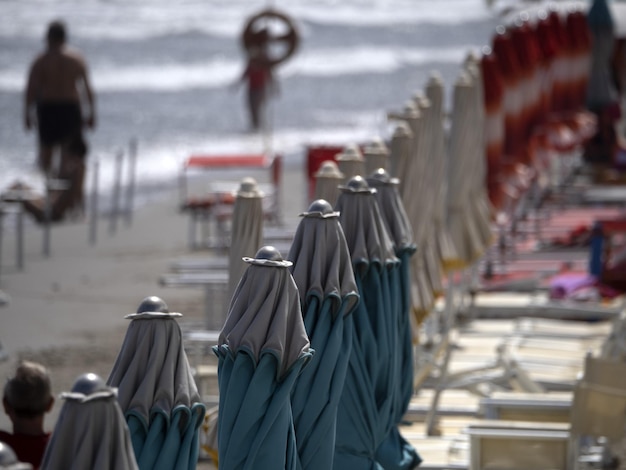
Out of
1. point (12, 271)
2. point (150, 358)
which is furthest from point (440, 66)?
point (150, 358)

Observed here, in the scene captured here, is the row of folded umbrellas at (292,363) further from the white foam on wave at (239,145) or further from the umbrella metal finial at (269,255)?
the white foam on wave at (239,145)

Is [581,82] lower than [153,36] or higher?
lower

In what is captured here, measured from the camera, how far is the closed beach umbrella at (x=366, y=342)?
193 inches

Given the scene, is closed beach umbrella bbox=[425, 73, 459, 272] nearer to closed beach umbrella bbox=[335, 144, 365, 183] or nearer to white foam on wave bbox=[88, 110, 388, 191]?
closed beach umbrella bbox=[335, 144, 365, 183]

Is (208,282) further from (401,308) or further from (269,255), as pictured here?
(269,255)

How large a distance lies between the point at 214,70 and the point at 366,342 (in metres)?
37.4

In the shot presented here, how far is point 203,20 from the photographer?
2200 inches

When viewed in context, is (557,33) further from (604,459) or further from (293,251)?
(293,251)

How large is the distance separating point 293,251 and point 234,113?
2543cm

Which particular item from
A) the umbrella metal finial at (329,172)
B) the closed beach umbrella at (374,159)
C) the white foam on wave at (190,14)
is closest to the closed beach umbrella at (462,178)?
the closed beach umbrella at (374,159)

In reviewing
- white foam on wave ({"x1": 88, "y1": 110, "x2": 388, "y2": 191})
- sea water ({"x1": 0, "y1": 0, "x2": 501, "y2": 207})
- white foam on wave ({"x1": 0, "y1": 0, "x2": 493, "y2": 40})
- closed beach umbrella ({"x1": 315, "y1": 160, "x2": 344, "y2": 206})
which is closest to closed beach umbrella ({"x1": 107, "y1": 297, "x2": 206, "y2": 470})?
closed beach umbrella ({"x1": 315, "y1": 160, "x2": 344, "y2": 206})

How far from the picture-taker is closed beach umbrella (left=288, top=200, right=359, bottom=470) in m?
4.33

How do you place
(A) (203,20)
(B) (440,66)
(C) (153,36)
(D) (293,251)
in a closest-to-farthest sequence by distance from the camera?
(D) (293,251) < (B) (440,66) < (C) (153,36) < (A) (203,20)

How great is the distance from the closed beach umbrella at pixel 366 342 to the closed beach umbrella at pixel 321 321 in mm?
437
